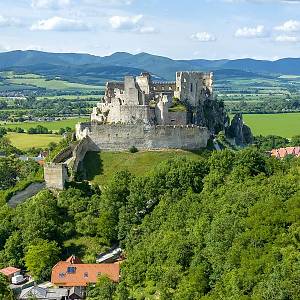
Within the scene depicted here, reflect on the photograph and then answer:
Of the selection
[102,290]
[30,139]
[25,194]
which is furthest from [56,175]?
[30,139]

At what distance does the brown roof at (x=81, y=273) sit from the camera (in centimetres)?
5462

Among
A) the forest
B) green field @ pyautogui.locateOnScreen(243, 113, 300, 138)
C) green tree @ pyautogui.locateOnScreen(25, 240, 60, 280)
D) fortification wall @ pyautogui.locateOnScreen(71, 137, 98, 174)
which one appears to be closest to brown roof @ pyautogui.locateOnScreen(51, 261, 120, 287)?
the forest

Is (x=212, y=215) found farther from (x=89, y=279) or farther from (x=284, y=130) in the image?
(x=284, y=130)

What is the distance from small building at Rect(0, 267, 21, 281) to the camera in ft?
188

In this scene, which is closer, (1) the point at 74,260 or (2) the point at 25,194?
(1) the point at 74,260

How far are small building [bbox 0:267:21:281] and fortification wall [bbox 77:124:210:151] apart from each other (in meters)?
18.9

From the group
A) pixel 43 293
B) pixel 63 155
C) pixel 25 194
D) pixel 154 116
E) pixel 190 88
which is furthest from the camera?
pixel 190 88

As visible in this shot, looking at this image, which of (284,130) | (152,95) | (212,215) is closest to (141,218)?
(212,215)

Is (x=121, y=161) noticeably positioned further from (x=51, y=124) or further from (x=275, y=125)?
(x=275, y=125)

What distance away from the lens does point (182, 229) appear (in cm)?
5666

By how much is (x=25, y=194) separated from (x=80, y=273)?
61.8 feet

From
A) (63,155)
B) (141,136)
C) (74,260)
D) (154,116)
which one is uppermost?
(154,116)

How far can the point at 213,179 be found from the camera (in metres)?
63.7

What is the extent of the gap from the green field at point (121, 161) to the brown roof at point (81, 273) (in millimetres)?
14870
